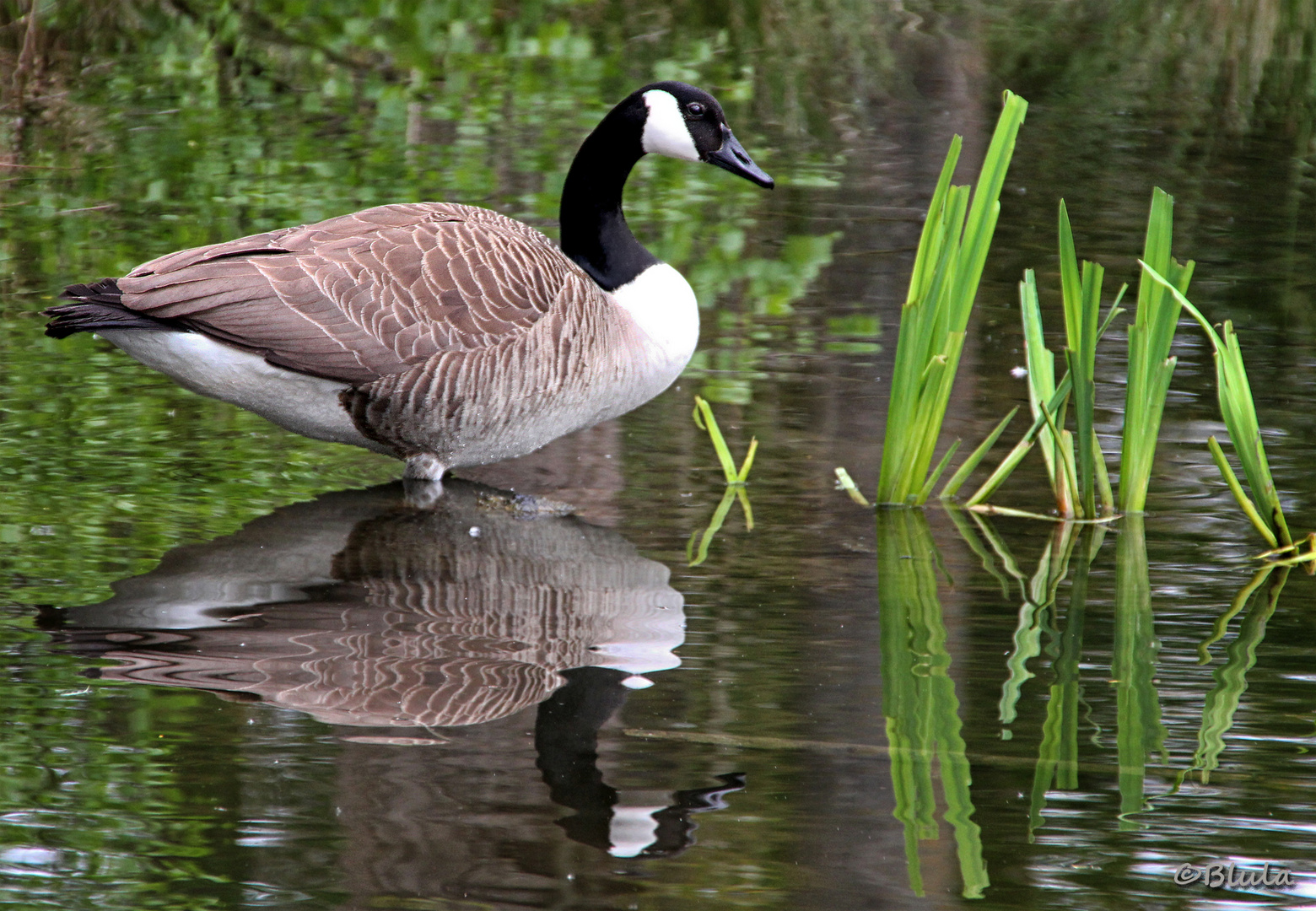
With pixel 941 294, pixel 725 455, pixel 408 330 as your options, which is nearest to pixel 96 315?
pixel 408 330

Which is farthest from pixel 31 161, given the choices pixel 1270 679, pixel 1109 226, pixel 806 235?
pixel 1270 679

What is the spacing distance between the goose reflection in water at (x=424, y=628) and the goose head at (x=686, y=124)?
184 cm

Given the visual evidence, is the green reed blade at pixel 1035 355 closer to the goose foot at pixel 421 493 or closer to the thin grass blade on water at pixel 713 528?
the thin grass blade on water at pixel 713 528

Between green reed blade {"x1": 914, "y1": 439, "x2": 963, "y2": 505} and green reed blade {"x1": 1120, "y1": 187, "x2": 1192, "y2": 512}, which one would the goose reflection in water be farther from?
green reed blade {"x1": 1120, "y1": 187, "x2": 1192, "y2": 512}

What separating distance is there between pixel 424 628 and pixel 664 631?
73cm

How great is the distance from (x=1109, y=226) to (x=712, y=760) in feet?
23.7

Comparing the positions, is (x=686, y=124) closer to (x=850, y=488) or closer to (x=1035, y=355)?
(x=850, y=488)

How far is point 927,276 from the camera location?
18.5 ft

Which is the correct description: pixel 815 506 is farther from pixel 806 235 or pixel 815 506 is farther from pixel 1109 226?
pixel 1109 226

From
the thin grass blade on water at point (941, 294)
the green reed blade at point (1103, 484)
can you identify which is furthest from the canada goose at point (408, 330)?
the green reed blade at point (1103, 484)

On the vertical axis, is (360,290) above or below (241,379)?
above

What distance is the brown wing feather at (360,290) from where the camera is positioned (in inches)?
226

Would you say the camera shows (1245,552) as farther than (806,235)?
No

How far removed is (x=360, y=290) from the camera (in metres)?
5.95
